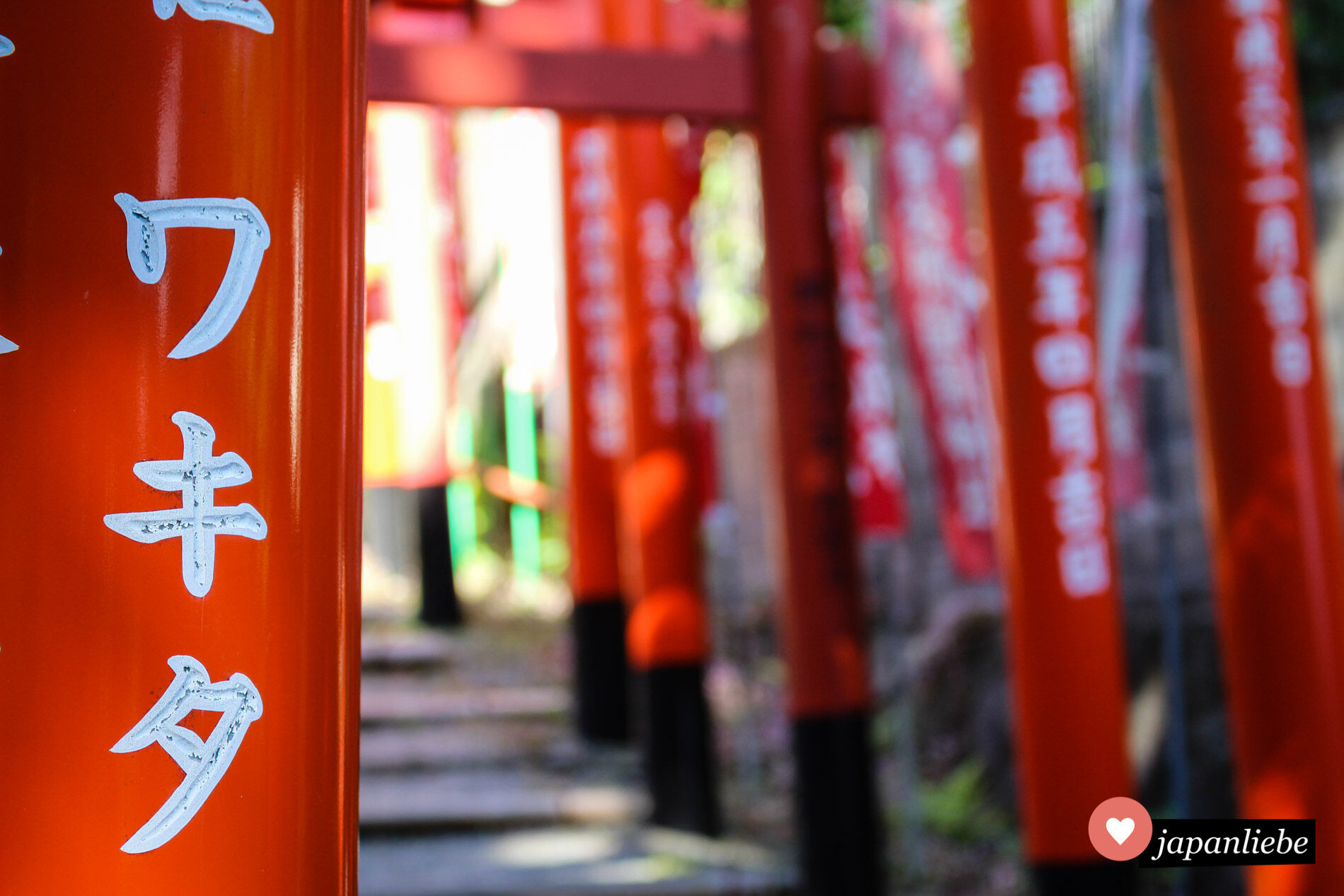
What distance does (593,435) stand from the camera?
6219 mm

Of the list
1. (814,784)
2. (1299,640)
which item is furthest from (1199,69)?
(814,784)

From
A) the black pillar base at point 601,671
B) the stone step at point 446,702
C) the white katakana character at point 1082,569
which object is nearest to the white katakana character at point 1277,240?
the white katakana character at point 1082,569

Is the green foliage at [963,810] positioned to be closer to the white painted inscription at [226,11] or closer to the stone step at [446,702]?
the stone step at [446,702]

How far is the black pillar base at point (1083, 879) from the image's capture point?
10.5 ft

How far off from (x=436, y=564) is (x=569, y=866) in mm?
3565

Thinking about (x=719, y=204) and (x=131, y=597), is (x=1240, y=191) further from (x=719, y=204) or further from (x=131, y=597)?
(x=719, y=204)

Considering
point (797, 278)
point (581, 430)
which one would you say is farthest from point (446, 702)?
point (797, 278)

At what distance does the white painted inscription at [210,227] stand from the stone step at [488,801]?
417 cm

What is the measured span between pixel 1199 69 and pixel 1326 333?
194cm

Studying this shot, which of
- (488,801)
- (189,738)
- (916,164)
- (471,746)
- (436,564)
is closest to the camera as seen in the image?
(189,738)

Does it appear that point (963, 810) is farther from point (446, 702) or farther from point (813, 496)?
point (446, 702)

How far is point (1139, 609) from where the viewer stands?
5.47m

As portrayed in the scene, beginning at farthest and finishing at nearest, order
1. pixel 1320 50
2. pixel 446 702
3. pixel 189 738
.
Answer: pixel 446 702, pixel 1320 50, pixel 189 738

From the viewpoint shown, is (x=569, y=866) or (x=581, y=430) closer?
(x=569, y=866)
